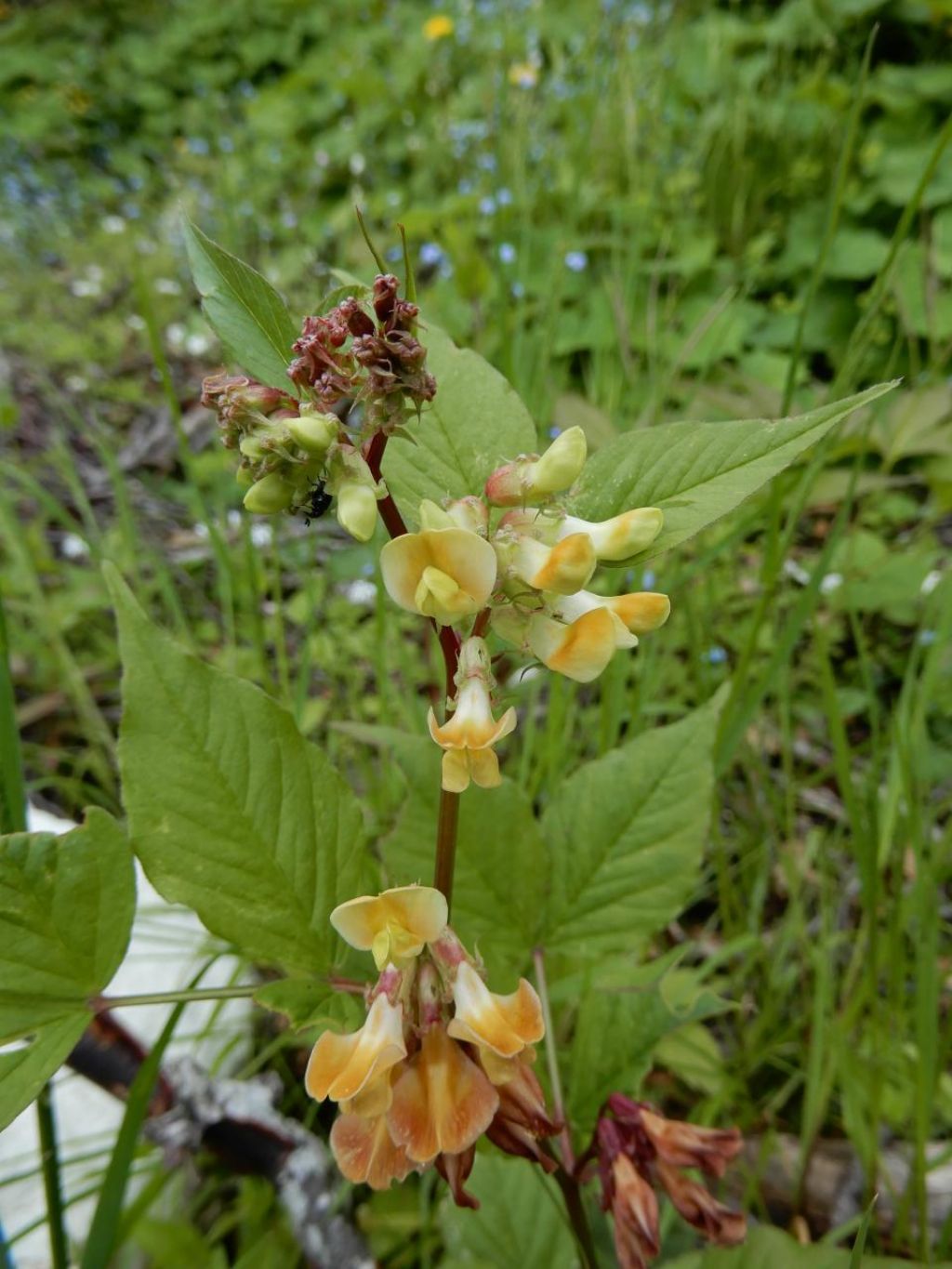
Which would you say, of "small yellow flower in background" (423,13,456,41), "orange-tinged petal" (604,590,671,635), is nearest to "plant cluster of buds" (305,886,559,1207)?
"orange-tinged petal" (604,590,671,635)

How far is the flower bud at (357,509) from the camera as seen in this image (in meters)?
0.55

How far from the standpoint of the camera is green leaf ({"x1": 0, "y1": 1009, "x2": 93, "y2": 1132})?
0.61m

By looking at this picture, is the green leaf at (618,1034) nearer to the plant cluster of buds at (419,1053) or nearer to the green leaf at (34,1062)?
the plant cluster of buds at (419,1053)

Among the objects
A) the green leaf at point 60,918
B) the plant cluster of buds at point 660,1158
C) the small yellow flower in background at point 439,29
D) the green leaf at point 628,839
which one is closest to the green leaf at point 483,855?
the green leaf at point 628,839

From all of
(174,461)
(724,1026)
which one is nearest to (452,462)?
(724,1026)

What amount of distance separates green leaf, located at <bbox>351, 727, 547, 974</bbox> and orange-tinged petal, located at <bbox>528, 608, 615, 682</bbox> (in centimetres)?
31

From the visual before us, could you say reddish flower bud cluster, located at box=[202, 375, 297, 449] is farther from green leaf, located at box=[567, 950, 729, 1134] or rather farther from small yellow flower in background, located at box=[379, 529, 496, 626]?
green leaf, located at box=[567, 950, 729, 1134]

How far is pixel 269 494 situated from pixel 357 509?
0.06m

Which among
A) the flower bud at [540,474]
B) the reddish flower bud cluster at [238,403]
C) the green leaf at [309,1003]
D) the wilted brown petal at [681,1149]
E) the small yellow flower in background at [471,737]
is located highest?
→ the reddish flower bud cluster at [238,403]

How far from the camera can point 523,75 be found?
3094mm

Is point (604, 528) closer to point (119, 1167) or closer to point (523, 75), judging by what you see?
point (119, 1167)

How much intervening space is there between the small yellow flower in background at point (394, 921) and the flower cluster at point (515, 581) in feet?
0.26

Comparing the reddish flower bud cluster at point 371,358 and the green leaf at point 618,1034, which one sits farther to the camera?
the green leaf at point 618,1034

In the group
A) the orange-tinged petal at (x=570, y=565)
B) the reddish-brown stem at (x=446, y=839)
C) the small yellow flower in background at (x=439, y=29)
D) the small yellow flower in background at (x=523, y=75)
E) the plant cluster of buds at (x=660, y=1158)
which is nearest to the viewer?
the orange-tinged petal at (x=570, y=565)
